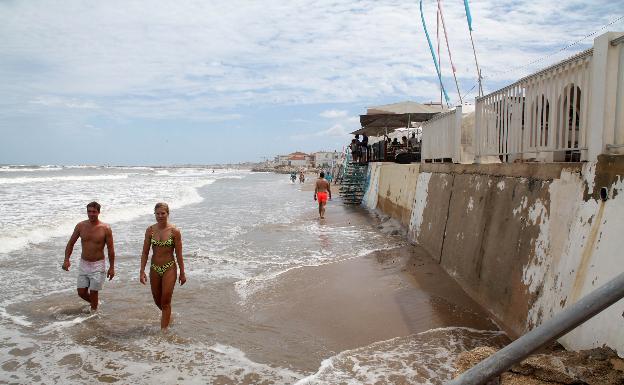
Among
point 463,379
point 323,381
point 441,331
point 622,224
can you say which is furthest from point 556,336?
point 441,331

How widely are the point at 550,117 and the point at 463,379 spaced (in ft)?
13.2

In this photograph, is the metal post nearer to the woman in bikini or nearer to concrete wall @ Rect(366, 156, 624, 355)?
concrete wall @ Rect(366, 156, 624, 355)

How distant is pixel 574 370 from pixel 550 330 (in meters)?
1.64

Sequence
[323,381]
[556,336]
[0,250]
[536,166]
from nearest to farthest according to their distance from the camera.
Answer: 1. [556,336]
2. [323,381]
3. [536,166]
4. [0,250]

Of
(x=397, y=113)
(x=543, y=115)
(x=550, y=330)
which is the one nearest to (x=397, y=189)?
(x=397, y=113)

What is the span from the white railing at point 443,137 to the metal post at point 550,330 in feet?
22.9

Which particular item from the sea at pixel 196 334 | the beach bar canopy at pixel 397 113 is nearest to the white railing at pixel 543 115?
the sea at pixel 196 334

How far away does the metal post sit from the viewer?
1.60 meters

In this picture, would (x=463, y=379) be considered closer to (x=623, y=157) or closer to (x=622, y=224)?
(x=622, y=224)

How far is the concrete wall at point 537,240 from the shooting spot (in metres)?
3.51

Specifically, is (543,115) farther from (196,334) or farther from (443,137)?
(196,334)

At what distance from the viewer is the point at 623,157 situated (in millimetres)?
3516

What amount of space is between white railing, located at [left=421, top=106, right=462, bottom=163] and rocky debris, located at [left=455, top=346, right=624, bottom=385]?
5526 mm

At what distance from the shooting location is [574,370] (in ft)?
9.69
